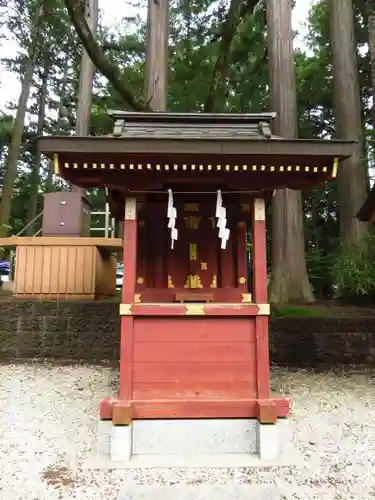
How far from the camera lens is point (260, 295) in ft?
12.4

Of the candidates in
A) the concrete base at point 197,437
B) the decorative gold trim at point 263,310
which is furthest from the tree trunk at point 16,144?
the decorative gold trim at point 263,310

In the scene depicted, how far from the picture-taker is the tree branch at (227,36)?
6.49m

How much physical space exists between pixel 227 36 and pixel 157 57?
151 centimetres

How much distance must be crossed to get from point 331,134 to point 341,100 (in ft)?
16.1

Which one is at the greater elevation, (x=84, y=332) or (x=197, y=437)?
(x=84, y=332)

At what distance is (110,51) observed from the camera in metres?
12.2

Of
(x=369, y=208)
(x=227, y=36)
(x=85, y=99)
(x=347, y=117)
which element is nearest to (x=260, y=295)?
(x=369, y=208)

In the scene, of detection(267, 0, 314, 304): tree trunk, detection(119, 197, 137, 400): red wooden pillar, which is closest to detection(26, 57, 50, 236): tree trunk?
detection(267, 0, 314, 304): tree trunk

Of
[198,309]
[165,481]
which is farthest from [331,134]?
[165,481]

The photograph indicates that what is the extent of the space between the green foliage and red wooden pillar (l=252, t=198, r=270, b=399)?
12.9 ft

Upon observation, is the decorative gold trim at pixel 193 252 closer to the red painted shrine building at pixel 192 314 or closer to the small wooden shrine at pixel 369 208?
the red painted shrine building at pixel 192 314

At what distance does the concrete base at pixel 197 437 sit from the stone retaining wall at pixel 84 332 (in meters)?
2.82

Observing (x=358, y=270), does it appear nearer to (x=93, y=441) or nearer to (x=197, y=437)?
(x=197, y=437)

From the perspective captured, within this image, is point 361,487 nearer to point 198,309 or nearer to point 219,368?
point 219,368
